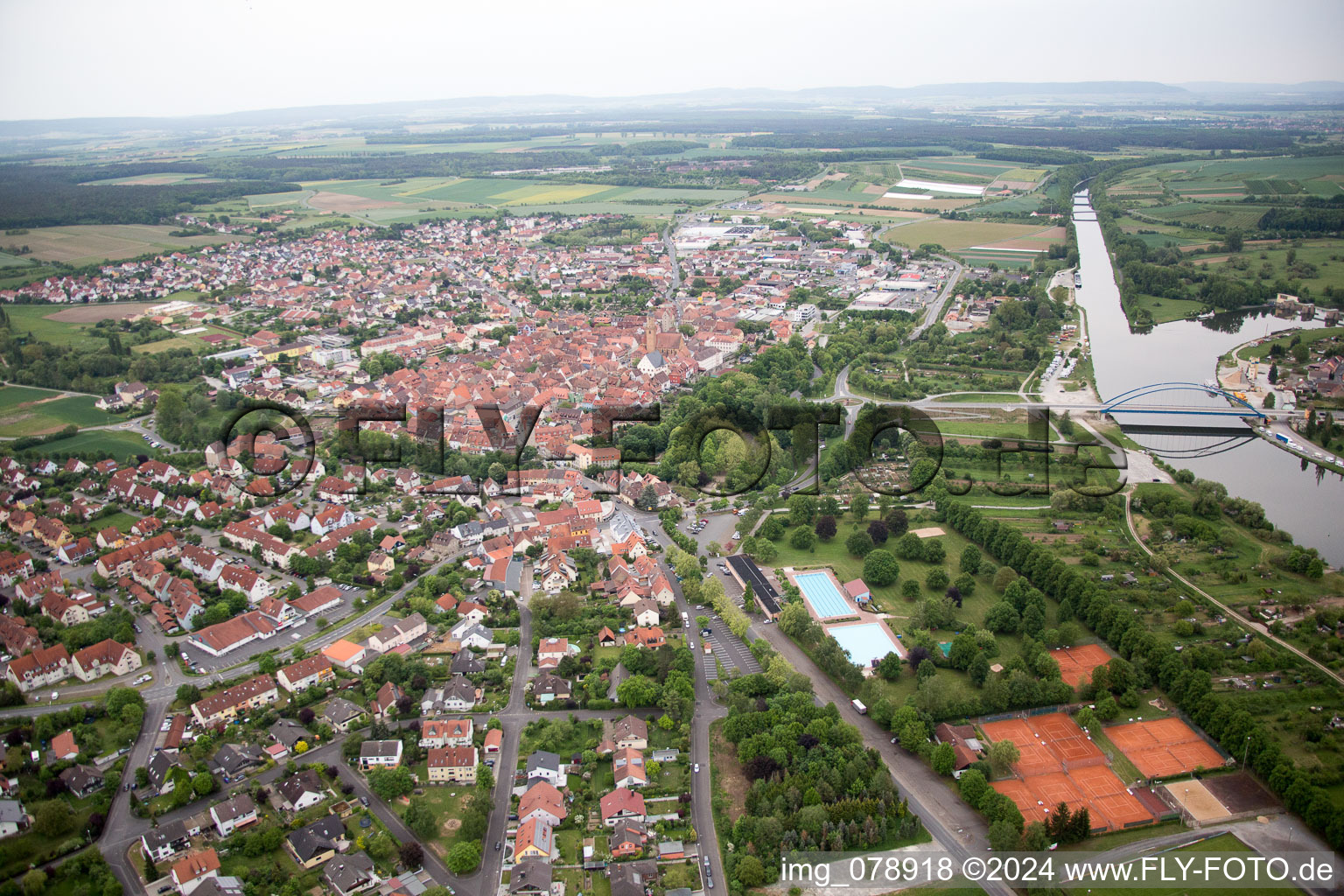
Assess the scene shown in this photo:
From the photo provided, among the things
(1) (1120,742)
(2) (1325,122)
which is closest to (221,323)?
(1) (1120,742)

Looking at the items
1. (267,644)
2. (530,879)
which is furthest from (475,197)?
(530,879)

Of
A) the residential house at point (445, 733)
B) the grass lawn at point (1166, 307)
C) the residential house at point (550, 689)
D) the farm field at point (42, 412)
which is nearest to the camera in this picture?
the residential house at point (445, 733)

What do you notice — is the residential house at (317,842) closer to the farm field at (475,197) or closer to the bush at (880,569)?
the bush at (880,569)

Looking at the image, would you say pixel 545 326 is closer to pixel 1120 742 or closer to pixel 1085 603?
pixel 1085 603

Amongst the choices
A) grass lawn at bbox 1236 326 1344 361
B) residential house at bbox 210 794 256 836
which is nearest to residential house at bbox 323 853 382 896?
→ residential house at bbox 210 794 256 836

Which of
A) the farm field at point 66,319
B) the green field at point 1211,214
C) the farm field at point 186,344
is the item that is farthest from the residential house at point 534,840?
the green field at point 1211,214
